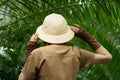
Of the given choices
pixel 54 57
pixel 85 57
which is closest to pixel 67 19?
pixel 85 57

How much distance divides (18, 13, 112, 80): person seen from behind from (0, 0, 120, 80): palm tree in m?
1.58

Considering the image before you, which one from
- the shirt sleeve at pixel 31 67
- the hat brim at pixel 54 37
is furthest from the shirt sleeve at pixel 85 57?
the shirt sleeve at pixel 31 67

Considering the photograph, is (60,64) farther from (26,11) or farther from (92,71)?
(92,71)

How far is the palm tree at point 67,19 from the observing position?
17.0ft

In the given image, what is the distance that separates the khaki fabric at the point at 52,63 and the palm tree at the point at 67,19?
5.60 feet

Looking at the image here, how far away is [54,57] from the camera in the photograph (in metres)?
3.30

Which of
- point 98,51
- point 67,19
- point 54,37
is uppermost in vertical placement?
point 54,37

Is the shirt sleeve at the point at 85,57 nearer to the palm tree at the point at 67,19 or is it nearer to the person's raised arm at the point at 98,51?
the person's raised arm at the point at 98,51

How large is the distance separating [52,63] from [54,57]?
1.8 inches

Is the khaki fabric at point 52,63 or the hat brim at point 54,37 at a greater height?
A: the hat brim at point 54,37

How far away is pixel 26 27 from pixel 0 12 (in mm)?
434

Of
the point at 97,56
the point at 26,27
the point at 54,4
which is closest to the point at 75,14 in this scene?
the point at 54,4

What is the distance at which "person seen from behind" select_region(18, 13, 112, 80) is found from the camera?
328cm

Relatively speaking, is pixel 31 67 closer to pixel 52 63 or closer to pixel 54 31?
pixel 52 63
